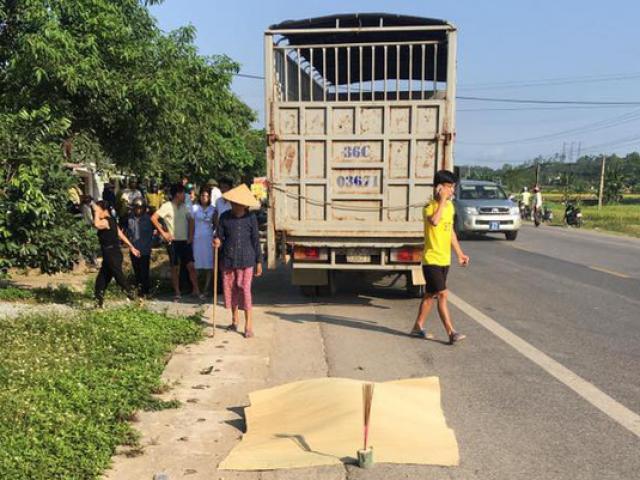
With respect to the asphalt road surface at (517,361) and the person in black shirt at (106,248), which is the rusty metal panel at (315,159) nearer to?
the asphalt road surface at (517,361)

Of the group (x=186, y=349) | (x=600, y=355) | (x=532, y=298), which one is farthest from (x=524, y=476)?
(x=532, y=298)

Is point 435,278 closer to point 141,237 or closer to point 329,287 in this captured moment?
point 329,287

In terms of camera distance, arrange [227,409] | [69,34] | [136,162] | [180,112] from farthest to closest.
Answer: [136,162] → [180,112] → [69,34] → [227,409]

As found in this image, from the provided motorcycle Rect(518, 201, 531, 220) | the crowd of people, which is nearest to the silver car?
the crowd of people

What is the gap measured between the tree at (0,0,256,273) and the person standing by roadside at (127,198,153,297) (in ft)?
2.25

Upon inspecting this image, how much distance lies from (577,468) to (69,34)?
8.32m

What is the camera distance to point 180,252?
848 centimetres

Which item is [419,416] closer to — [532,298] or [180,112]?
[532,298]

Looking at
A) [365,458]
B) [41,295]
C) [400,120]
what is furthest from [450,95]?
[41,295]

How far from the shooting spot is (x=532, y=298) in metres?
8.72

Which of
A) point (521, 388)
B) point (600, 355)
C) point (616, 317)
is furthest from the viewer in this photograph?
point (616, 317)

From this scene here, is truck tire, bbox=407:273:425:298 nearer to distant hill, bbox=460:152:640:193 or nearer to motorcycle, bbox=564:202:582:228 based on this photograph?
motorcycle, bbox=564:202:582:228

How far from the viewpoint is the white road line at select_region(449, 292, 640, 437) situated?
4.20 m

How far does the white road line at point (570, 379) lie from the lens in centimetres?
420
